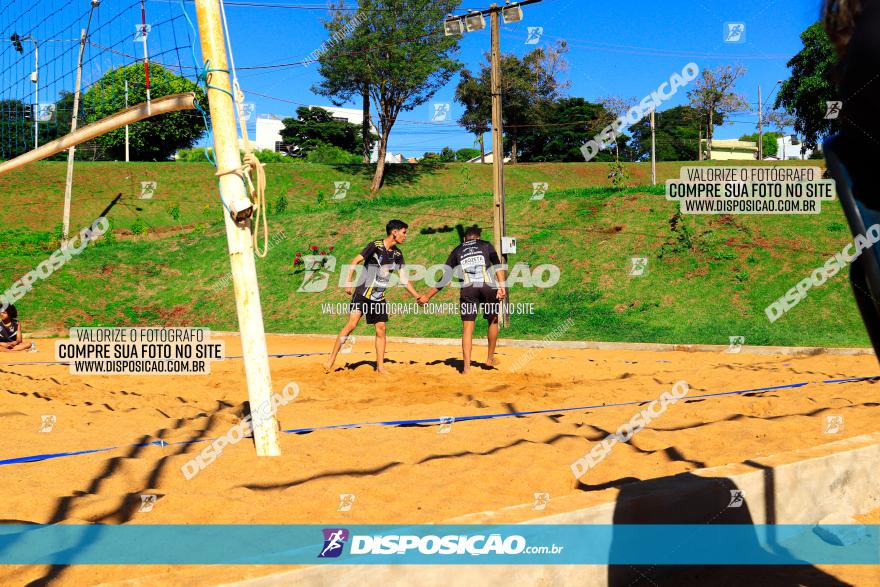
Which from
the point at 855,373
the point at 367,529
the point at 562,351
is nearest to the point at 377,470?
the point at 367,529

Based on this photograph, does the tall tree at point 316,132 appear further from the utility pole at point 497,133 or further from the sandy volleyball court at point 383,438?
the sandy volleyball court at point 383,438

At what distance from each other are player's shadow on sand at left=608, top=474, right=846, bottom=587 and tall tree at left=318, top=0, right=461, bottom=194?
124ft

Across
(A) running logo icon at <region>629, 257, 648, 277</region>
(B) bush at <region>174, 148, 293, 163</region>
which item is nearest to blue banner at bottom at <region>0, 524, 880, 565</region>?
(A) running logo icon at <region>629, 257, 648, 277</region>

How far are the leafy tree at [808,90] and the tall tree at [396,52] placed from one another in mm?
17978

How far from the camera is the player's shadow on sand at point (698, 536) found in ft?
11.3

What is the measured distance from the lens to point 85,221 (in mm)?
33281

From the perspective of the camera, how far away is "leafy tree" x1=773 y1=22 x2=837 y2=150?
31453 millimetres

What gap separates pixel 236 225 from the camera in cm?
492

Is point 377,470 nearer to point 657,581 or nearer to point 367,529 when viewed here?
point 367,529

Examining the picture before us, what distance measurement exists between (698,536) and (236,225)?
355cm

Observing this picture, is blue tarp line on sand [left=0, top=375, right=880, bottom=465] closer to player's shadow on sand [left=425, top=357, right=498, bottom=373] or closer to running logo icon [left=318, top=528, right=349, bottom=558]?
running logo icon [left=318, top=528, right=349, bottom=558]

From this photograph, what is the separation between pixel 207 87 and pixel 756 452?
4.74 metres

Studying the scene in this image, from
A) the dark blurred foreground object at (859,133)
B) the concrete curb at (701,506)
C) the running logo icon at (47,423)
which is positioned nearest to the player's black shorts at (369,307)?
the running logo icon at (47,423)

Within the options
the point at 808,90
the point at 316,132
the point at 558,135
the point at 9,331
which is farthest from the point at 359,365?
Result: the point at 316,132
